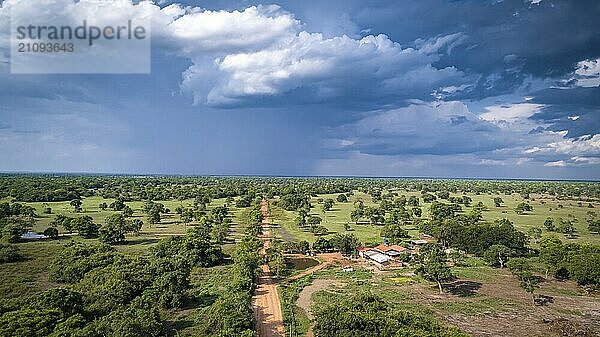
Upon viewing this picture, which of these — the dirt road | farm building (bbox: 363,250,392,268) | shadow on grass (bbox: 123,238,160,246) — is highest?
shadow on grass (bbox: 123,238,160,246)

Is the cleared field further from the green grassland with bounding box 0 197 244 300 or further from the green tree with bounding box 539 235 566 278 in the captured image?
the green grassland with bounding box 0 197 244 300

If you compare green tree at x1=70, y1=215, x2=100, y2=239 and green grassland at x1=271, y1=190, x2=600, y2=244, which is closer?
green tree at x1=70, y1=215, x2=100, y2=239

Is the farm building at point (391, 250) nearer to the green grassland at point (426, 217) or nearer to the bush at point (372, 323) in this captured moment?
the green grassland at point (426, 217)

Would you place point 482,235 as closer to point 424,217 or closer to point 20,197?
point 424,217

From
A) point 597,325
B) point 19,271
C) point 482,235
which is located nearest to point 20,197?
point 19,271

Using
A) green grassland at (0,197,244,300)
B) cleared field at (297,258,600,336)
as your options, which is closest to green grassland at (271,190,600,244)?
green grassland at (0,197,244,300)

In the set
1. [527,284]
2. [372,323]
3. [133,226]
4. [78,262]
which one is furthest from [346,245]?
[133,226]

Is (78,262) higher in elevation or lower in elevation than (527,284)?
higher

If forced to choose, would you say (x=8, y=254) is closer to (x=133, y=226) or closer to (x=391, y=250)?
(x=133, y=226)
